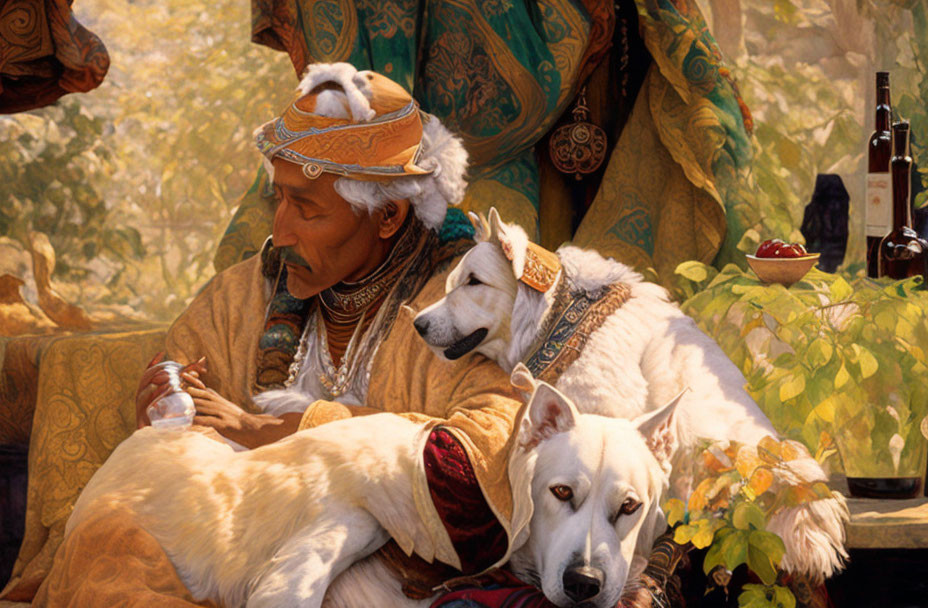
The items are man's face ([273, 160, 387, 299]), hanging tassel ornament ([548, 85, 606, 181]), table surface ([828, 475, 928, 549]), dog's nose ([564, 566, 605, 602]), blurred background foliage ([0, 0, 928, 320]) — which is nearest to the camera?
dog's nose ([564, 566, 605, 602])

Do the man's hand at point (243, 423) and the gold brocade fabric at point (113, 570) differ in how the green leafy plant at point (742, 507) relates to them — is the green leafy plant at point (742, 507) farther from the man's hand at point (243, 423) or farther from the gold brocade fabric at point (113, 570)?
the gold brocade fabric at point (113, 570)

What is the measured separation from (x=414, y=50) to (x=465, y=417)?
155 cm

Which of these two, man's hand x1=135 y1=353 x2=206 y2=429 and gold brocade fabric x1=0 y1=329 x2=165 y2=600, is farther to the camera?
gold brocade fabric x1=0 y1=329 x2=165 y2=600

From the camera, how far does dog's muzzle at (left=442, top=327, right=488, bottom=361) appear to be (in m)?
2.57

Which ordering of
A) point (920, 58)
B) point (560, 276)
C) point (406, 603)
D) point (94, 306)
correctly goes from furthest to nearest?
point (94, 306) → point (920, 58) → point (560, 276) → point (406, 603)

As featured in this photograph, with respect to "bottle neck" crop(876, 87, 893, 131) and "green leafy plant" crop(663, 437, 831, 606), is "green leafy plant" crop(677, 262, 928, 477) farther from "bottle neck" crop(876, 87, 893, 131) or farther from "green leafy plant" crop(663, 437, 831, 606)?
"bottle neck" crop(876, 87, 893, 131)

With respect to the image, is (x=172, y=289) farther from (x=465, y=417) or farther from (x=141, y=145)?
(x=465, y=417)

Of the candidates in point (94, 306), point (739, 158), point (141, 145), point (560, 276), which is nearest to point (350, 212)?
point (560, 276)

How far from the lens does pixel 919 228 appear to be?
352 cm

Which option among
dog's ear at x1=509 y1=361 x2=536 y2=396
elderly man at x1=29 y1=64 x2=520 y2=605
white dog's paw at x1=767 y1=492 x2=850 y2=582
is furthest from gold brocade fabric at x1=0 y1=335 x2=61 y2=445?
Result: white dog's paw at x1=767 y1=492 x2=850 y2=582

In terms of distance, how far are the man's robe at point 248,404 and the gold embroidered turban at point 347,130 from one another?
33 centimetres

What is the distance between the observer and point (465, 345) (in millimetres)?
2574

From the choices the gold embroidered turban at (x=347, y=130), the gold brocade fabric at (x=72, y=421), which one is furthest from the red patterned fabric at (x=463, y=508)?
the gold brocade fabric at (x=72, y=421)

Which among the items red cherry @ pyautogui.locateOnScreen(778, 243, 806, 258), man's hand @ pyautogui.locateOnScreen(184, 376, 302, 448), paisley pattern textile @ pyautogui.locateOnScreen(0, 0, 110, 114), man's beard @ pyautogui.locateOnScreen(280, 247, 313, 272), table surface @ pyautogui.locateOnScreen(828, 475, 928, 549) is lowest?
table surface @ pyautogui.locateOnScreen(828, 475, 928, 549)
